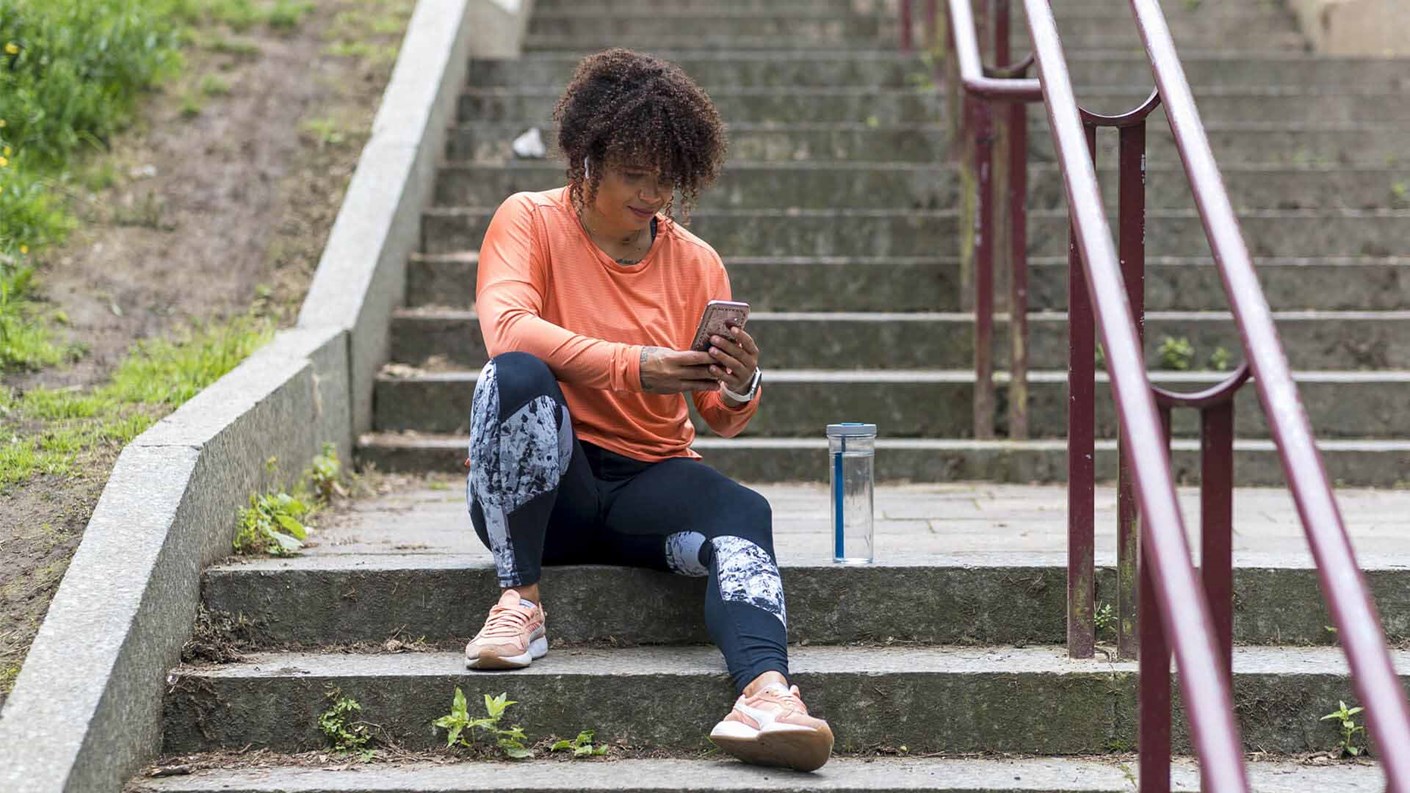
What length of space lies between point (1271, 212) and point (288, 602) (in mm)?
4103

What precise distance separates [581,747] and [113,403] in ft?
5.45

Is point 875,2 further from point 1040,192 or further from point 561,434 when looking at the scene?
point 561,434

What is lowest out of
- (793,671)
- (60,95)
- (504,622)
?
(793,671)

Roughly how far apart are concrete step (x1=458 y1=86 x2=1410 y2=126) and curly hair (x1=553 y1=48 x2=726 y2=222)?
10.0 feet

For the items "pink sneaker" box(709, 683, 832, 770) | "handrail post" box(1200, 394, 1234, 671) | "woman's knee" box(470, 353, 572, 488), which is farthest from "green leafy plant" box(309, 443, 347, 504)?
"handrail post" box(1200, 394, 1234, 671)

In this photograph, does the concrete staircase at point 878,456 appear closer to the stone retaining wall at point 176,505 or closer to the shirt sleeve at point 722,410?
the stone retaining wall at point 176,505

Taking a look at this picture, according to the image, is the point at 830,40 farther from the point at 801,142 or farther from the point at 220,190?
the point at 220,190

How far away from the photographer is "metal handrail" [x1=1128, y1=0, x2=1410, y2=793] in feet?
5.54

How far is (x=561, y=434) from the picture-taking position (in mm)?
2955

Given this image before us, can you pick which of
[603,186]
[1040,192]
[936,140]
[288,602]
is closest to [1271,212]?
[1040,192]

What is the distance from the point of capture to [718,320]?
2.89 m

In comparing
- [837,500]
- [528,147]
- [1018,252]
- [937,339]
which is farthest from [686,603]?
[528,147]

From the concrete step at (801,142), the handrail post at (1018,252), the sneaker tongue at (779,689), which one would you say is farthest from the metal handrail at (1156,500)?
the concrete step at (801,142)

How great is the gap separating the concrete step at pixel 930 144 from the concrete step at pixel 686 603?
3124 millimetres
